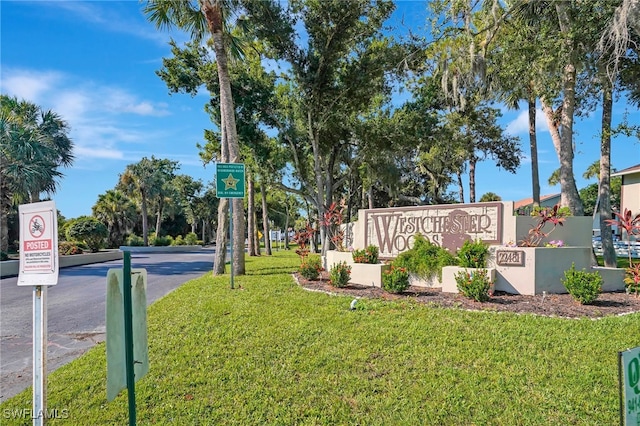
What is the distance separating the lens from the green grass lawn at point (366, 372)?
322 cm

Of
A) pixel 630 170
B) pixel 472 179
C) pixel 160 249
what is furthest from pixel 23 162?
pixel 630 170

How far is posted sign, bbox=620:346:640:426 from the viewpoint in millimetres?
1701

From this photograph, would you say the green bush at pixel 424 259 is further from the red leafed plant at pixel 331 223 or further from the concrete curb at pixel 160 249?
the concrete curb at pixel 160 249

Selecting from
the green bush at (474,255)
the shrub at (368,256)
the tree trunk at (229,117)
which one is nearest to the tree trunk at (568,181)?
the green bush at (474,255)

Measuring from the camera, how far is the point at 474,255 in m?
7.69

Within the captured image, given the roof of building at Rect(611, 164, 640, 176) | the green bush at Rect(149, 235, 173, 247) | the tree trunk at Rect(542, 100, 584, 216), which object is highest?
the roof of building at Rect(611, 164, 640, 176)

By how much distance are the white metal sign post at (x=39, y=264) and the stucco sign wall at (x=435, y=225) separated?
25.2 feet

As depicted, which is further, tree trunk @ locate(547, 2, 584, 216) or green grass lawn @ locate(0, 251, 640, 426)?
tree trunk @ locate(547, 2, 584, 216)

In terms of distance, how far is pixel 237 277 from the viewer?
10633mm

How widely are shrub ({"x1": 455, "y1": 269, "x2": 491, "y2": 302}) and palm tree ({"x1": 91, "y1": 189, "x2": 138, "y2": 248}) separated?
3283 centimetres

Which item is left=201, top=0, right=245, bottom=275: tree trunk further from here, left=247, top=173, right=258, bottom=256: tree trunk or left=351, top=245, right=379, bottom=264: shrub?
left=247, top=173, right=258, bottom=256: tree trunk

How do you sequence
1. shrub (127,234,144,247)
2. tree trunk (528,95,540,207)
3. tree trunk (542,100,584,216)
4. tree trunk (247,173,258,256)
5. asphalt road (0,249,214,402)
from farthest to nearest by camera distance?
shrub (127,234,144,247) → tree trunk (247,173,258,256) → tree trunk (528,95,540,207) → tree trunk (542,100,584,216) → asphalt road (0,249,214,402)

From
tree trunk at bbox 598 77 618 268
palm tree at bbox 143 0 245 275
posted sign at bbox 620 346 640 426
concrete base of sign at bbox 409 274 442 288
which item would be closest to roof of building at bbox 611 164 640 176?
tree trunk at bbox 598 77 618 268

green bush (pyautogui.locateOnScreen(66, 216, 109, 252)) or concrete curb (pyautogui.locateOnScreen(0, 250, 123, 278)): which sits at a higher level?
green bush (pyautogui.locateOnScreen(66, 216, 109, 252))
